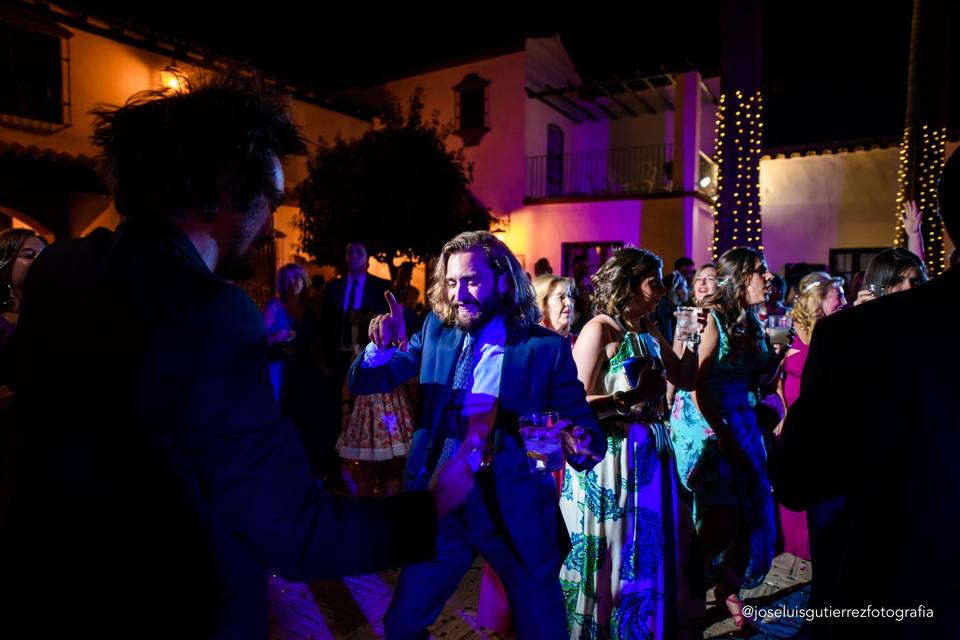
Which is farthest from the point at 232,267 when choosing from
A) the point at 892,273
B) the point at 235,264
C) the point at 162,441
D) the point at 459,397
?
the point at 892,273

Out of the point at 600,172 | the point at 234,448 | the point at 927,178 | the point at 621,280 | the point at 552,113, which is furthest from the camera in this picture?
the point at 600,172

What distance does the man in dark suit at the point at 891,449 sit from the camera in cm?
117

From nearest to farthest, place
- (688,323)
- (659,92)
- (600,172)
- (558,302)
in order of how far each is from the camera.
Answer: (688,323)
(558,302)
(659,92)
(600,172)

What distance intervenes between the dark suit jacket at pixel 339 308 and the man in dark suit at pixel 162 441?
193 inches

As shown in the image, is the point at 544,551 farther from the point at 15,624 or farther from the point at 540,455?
the point at 15,624

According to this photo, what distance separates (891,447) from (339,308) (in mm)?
5569

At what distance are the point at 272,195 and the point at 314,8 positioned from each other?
2187cm

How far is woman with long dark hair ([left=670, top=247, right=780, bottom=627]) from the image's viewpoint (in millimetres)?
3314

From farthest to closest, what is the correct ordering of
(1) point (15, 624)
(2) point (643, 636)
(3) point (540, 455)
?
(2) point (643, 636), (3) point (540, 455), (1) point (15, 624)

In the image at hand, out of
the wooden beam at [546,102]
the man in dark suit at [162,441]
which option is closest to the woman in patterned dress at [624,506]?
the man in dark suit at [162,441]

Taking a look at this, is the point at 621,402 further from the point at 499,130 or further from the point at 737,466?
the point at 499,130

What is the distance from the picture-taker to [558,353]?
2.35 meters

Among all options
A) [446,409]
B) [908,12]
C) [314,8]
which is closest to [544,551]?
[446,409]

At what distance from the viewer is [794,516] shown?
4.27 meters
